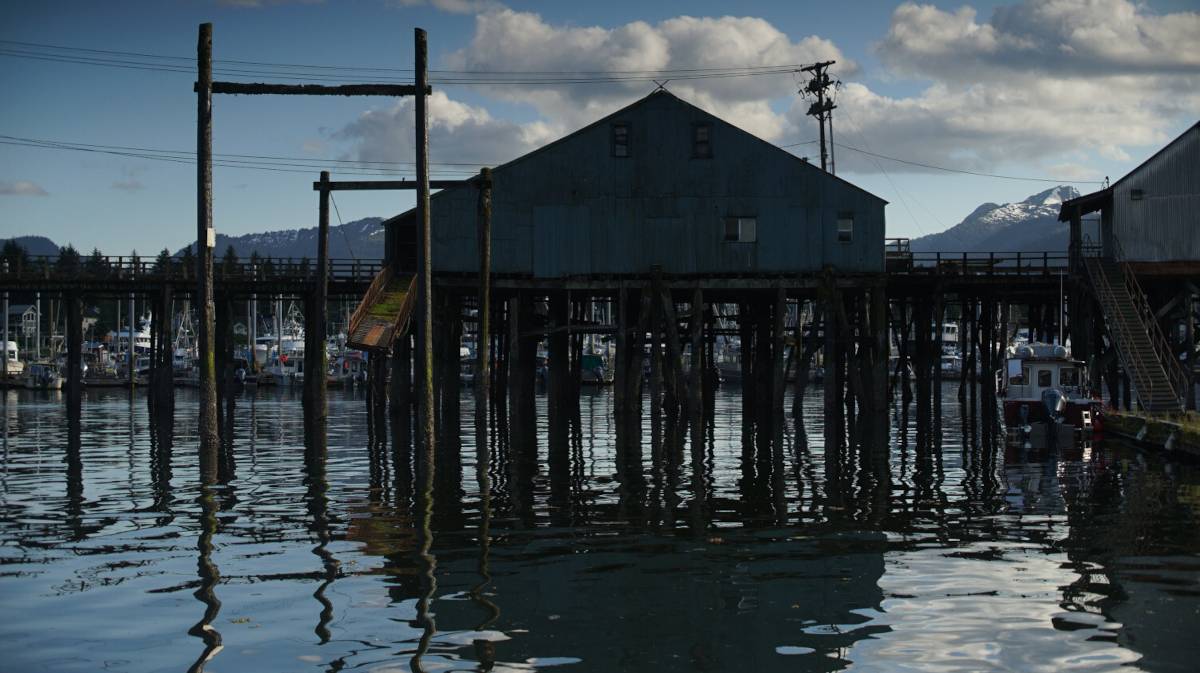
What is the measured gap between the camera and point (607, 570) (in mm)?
16562

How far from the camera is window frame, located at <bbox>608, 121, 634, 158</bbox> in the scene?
155 ft

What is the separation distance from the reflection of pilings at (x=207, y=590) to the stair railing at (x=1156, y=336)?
30.1 metres

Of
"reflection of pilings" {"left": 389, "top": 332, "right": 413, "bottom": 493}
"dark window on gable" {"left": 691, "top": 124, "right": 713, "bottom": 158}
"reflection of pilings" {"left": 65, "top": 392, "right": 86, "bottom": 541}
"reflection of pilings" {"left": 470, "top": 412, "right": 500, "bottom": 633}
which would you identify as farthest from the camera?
"dark window on gable" {"left": 691, "top": 124, "right": 713, "bottom": 158}

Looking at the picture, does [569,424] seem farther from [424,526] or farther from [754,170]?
[424,526]

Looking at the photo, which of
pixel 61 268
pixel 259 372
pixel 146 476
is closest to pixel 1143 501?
pixel 146 476

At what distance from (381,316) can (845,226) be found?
676 inches

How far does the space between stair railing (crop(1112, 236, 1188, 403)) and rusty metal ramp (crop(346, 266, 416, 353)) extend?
25.3 metres

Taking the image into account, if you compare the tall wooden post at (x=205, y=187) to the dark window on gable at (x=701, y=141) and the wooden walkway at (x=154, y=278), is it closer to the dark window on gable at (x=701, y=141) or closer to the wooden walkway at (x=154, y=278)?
the dark window on gable at (x=701, y=141)

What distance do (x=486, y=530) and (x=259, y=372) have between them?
103420 mm

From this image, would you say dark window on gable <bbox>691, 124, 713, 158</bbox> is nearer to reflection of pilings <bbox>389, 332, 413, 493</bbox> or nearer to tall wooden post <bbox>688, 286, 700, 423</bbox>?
tall wooden post <bbox>688, 286, 700, 423</bbox>

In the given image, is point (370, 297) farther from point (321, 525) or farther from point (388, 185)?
point (321, 525)

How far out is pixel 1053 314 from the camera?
194 ft

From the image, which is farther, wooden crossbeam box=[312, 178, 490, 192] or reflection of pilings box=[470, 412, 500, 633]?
wooden crossbeam box=[312, 178, 490, 192]

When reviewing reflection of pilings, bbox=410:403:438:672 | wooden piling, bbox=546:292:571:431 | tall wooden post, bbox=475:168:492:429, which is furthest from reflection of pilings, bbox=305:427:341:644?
wooden piling, bbox=546:292:571:431
